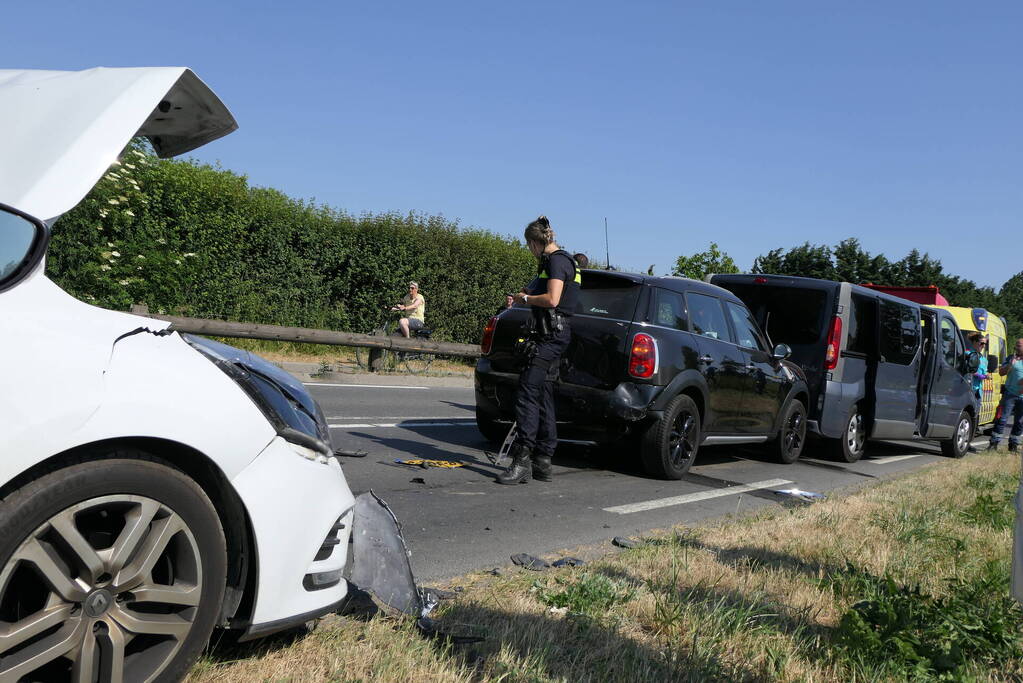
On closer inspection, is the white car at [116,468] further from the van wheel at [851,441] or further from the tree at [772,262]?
the tree at [772,262]

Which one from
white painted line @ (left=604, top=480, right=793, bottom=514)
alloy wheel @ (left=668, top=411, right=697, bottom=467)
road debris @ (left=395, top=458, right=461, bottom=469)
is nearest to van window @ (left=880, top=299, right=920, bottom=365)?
white painted line @ (left=604, top=480, right=793, bottom=514)

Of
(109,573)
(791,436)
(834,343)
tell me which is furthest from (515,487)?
(834,343)

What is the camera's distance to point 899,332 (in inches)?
436

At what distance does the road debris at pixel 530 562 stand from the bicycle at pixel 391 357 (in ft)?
39.2

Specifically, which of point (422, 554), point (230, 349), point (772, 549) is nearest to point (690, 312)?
point (772, 549)

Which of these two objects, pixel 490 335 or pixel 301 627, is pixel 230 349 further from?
pixel 490 335

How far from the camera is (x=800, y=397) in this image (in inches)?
395

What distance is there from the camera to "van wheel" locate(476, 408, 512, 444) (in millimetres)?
8523

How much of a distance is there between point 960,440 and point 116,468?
13620 mm

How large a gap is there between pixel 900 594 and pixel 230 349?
2.95m

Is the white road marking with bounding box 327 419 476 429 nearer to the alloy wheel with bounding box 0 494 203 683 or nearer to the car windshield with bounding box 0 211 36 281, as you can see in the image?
the alloy wheel with bounding box 0 494 203 683

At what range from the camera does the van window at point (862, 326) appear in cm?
1018

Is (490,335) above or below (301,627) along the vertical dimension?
above

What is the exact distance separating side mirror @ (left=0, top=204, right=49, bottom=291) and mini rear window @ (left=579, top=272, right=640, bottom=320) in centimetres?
556
